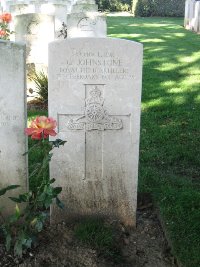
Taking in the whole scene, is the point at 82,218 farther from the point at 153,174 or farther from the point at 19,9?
the point at 19,9

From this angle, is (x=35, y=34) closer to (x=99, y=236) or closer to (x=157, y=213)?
(x=157, y=213)

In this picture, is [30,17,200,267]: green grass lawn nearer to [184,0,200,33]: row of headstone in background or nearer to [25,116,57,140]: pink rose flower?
[25,116,57,140]: pink rose flower

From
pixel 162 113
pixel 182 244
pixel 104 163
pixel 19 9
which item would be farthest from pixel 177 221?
pixel 19 9

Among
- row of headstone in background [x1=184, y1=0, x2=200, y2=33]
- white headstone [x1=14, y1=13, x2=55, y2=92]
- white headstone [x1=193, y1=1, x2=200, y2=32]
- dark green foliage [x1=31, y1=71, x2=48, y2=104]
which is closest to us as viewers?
dark green foliage [x1=31, y1=71, x2=48, y2=104]

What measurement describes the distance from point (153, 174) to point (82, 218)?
109cm

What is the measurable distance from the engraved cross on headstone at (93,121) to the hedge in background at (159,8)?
89.3ft

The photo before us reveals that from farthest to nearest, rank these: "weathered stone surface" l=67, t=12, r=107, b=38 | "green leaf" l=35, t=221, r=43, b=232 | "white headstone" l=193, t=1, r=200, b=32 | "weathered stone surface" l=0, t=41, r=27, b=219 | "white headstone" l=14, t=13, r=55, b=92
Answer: "white headstone" l=193, t=1, r=200, b=32 < "weathered stone surface" l=67, t=12, r=107, b=38 < "white headstone" l=14, t=13, r=55, b=92 < "weathered stone surface" l=0, t=41, r=27, b=219 < "green leaf" l=35, t=221, r=43, b=232

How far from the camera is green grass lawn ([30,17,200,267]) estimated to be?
11.7 feet

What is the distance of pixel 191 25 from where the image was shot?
18.4m

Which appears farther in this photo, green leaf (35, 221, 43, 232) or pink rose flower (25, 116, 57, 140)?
pink rose flower (25, 116, 57, 140)

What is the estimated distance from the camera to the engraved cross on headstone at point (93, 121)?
3.49 meters

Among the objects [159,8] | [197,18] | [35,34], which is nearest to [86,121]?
[35,34]

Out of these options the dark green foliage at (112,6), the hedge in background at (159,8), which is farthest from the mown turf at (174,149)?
the dark green foliage at (112,6)

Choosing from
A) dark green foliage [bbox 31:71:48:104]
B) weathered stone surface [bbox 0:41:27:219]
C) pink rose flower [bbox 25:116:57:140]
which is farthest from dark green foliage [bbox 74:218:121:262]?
dark green foliage [bbox 31:71:48:104]
